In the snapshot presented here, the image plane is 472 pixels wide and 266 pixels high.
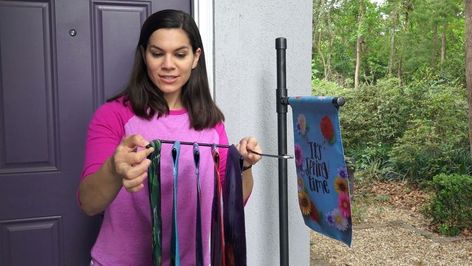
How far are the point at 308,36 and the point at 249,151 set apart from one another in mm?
1239

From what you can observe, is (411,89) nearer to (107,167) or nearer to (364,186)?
(364,186)

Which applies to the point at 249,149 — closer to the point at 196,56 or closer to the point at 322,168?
the point at 196,56

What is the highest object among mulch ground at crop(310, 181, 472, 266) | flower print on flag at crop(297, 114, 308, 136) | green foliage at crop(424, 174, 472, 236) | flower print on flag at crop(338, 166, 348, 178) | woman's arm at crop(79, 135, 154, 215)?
flower print on flag at crop(297, 114, 308, 136)

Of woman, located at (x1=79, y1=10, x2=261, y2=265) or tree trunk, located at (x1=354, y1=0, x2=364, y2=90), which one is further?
tree trunk, located at (x1=354, y1=0, x2=364, y2=90)

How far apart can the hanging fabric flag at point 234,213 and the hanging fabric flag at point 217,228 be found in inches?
1.0

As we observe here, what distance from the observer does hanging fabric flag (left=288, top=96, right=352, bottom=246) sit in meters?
1.81

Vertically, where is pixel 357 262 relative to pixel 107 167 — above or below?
below

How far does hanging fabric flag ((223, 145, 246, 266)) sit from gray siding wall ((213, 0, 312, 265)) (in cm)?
94

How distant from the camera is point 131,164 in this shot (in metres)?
1.16

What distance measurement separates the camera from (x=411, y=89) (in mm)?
9711

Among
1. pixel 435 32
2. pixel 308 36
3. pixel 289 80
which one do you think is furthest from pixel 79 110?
pixel 435 32

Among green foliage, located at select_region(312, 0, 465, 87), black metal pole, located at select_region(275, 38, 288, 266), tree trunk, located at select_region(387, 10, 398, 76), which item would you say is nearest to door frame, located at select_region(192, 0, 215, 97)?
black metal pole, located at select_region(275, 38, 288, 266)

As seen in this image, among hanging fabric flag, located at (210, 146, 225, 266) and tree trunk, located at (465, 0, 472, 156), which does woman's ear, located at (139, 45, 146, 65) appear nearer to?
hanging fabric flag, located at (210, 146, 225, 266)

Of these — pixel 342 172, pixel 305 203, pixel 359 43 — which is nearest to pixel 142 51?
pixel 342 172
